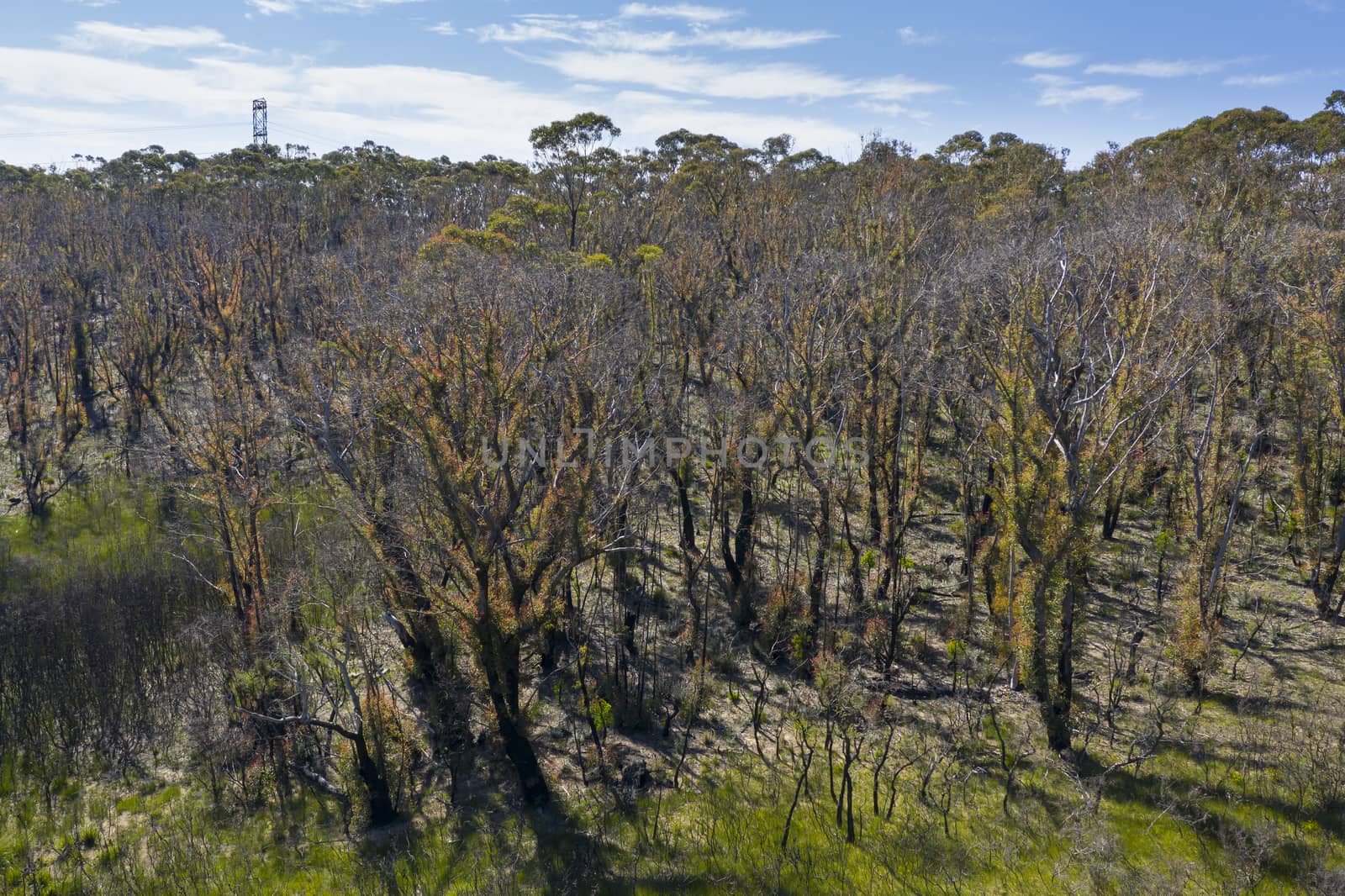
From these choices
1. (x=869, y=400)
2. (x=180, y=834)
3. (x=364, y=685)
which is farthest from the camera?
(x=869, y=400)

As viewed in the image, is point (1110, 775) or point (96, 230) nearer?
point (1110, 775)

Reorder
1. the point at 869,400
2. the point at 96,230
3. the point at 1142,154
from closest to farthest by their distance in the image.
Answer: the point at 869,400 < the point at 1142,154 < the point at 96,230

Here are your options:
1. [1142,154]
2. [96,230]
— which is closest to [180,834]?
[96,230]

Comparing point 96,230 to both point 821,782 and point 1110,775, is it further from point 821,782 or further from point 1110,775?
A: point 1110,775

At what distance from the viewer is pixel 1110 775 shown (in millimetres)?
19406

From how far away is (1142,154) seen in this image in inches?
2039

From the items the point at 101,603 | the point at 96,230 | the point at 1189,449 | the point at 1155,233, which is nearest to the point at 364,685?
the point at 101,603

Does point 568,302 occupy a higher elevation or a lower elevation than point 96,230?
lower

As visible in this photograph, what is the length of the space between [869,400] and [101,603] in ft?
98.6

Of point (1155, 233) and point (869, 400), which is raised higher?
point (1155, 233)

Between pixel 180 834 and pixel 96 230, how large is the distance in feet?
184

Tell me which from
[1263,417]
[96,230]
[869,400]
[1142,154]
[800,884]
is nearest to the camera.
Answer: [800,884]

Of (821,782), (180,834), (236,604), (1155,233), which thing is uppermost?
(1155,233)

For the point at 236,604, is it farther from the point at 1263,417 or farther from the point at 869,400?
the point at 1263,417
